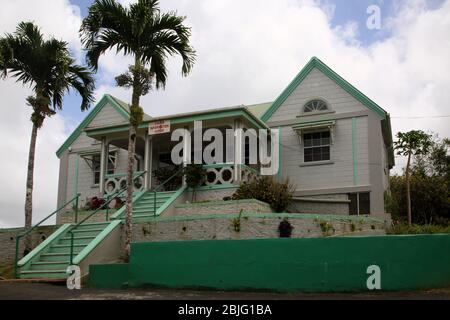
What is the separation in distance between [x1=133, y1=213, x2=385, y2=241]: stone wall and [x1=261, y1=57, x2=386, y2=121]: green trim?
6.43 meters

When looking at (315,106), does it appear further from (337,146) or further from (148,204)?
(148,204)

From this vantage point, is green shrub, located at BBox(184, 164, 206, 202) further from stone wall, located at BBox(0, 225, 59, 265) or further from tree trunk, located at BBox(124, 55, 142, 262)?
stone wall, located at BBox(0, 225, 59, 265)

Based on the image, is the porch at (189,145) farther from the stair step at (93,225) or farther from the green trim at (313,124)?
the stair step at (93,225)

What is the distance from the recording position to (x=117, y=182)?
70.4ft

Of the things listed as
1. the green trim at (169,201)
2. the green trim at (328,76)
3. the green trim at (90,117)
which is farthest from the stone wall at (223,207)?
the green trim at (90,117)

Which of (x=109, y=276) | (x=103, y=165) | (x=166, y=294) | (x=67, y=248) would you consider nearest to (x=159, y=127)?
(x=103, y=165)

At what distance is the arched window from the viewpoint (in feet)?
72.8

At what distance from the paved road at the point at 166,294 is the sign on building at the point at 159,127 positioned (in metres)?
7.61

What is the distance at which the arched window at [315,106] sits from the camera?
22.2 meters

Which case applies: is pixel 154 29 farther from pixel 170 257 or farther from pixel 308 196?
pixel 308 196

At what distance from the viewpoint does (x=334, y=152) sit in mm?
21516

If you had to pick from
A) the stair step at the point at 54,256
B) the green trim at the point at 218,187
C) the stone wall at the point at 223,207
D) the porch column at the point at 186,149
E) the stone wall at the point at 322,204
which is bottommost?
the stair step at the point at 54,256

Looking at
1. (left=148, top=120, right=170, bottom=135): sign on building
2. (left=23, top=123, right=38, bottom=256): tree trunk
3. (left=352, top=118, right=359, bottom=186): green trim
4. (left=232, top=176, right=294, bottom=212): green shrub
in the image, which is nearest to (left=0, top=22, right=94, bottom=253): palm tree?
(left=23, top=123, right=38, bottom=256): tree trunk

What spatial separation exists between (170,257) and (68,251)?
14.1 feet
